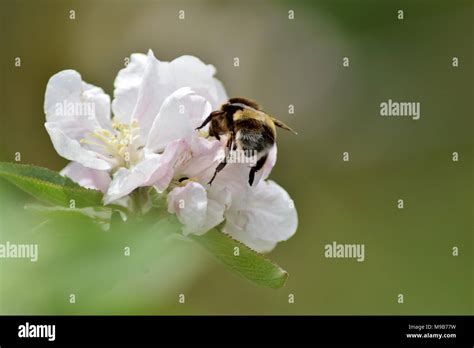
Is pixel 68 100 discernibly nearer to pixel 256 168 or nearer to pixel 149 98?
pixel 149 98

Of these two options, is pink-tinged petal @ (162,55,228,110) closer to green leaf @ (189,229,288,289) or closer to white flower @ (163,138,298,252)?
white flower @ (163,138,298,252)

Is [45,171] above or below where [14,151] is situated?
below

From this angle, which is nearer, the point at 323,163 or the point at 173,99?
the point at 173,99

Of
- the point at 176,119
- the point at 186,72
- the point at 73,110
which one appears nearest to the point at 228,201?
the point at 176,119

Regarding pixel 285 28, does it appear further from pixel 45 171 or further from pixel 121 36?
pixel 45 171
